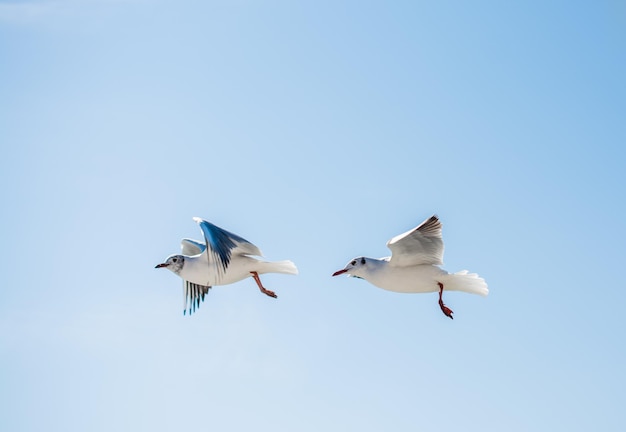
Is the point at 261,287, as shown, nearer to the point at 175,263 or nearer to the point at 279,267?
the point at 279,267

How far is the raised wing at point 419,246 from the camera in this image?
61.7 ft

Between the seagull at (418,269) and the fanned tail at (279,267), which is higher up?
the fanned tail at (279,267)

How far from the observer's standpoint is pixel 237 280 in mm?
21609

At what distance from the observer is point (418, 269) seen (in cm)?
1966

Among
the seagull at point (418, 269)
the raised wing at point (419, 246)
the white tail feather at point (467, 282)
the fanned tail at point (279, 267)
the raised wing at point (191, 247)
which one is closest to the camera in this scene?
the raised wing at point (419, 246)

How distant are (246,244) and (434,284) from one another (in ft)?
12.7

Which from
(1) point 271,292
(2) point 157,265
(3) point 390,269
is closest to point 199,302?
(2) point 157,265

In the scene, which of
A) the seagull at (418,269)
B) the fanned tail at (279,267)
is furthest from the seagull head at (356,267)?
the fanned tail at (279,267)

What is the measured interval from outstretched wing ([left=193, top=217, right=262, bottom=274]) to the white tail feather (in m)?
3.91

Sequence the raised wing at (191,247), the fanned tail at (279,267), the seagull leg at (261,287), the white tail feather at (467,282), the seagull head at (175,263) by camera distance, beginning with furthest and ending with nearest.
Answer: the raised wing at (191,247) → the seagull head at (175,263) → the fanned tail at (279,267) → the seagull leg at (261,287) → the white tail feather at (467,282)

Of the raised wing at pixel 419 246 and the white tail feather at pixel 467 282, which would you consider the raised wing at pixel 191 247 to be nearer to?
the raised wing at pixel 419 246

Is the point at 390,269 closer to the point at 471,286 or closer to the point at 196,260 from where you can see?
the point at 471,286

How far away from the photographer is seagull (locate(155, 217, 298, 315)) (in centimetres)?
2084

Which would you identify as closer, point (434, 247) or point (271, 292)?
point (434, 247)
